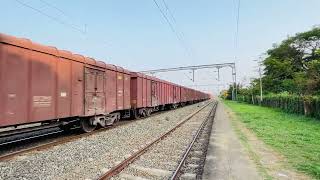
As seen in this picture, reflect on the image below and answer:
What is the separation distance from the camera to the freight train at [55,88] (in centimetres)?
948

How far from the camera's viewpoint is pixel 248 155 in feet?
33.7

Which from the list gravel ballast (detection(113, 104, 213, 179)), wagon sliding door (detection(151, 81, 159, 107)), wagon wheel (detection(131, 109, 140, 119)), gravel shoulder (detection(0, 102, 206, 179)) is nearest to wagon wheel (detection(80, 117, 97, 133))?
gravel shoulder (detection(0, 102, 206, 179))

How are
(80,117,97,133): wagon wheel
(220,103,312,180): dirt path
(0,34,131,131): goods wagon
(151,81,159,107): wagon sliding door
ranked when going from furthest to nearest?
(151,81,159,107): wagon sliding door → (80,117,97,133): wagon wheel → (0,34,131,131): goods wagon → (220,103,312,180): dirt path

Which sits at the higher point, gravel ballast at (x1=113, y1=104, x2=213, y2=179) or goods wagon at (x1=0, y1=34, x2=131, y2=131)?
goods wagon at (x1=0, y1=34, x2=131, y2=131)

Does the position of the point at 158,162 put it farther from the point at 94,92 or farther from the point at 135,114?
the point at 135,114

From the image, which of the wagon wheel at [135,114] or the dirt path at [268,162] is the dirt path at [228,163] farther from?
the wagon wheel at [135,114]

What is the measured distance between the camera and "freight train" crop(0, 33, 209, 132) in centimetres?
948

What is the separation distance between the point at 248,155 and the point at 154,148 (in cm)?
307

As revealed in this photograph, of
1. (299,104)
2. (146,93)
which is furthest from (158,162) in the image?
(299,104)

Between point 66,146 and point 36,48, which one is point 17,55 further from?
point 66,146

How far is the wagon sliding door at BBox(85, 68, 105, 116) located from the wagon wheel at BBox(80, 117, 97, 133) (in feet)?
1.49

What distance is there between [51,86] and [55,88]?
279 mm

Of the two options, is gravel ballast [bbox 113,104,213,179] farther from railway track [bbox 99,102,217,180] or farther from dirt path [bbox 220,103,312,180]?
dirt path [bbox 220,103,312,180]

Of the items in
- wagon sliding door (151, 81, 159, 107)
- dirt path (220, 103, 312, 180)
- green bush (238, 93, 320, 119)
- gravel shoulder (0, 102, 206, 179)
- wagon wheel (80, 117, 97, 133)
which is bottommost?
dirt path (220, 103, 312, 180)
